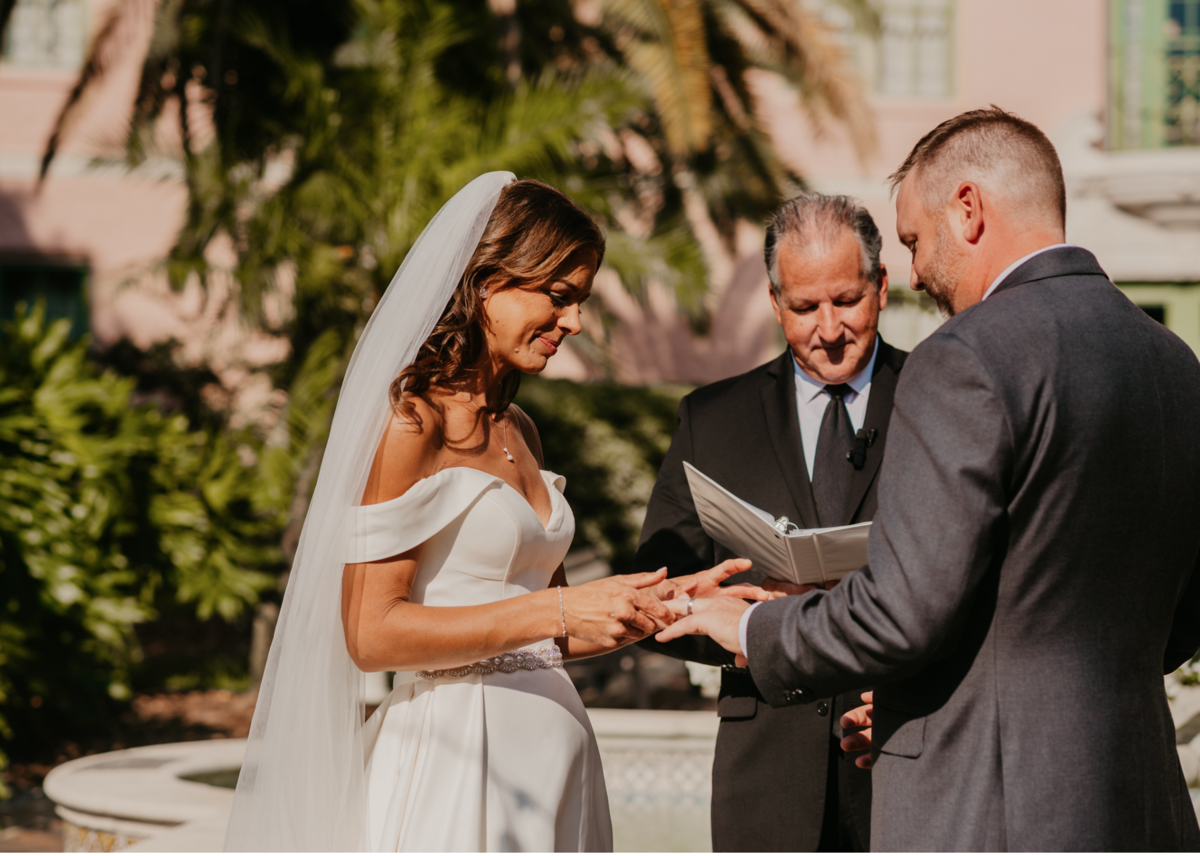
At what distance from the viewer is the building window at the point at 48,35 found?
14.6 m

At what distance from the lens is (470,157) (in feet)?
25.7

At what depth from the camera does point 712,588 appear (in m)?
2.63

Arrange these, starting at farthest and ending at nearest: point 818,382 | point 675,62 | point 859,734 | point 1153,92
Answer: point 1153,92
point 675,62
point 818,382
point 859,734

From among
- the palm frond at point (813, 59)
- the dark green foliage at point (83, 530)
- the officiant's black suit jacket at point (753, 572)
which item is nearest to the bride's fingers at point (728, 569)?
the officiant's black suit jacket at point (753, 572)

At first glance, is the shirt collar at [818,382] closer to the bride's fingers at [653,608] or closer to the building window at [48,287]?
the bride's fingers at [653,608]

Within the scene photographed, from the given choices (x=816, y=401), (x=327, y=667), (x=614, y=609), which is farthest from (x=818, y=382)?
(x=327, y=667)

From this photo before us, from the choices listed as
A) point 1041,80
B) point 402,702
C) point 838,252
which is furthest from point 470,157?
point 1041,80

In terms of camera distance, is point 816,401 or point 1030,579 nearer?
point 1030,579

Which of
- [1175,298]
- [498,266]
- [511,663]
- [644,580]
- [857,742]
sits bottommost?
[1175,298]

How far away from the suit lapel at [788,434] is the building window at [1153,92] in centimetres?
1235

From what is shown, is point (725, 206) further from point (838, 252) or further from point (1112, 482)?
point (1112, 482)

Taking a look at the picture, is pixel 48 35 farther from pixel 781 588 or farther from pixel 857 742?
pixel 857 742

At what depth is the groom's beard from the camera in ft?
7.13

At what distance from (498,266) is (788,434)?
91 cm
